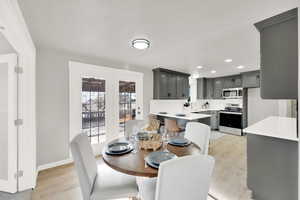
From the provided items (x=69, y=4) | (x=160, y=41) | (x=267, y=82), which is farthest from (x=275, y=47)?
(x=69, y=4)

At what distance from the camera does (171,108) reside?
16.1ft

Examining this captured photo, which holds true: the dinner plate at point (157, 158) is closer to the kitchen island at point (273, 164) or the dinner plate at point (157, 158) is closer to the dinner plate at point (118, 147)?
the dinner plate at point (118, 147)

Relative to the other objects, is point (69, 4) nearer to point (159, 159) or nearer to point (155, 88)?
point (159, 159)

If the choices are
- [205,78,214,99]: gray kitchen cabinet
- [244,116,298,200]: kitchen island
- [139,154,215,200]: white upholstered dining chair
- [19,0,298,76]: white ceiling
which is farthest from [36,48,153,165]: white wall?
[205,78,214,99]: gray kitchen cabinet

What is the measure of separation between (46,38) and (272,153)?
3.45m

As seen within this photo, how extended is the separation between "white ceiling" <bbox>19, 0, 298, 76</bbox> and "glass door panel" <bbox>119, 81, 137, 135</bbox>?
114 centimetres

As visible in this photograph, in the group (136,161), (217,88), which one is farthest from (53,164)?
(217,88)

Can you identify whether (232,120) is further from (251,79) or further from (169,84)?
(169,84)

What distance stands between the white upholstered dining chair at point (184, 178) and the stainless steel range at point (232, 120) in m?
4.60

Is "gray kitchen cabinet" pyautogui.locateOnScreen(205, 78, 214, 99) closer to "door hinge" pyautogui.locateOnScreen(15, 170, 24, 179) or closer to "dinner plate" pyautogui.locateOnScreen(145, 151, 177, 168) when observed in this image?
"dinner plate" pyautogui.locateOnScreen(145, 151, 177, 168)

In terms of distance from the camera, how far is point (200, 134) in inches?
→ 73.8

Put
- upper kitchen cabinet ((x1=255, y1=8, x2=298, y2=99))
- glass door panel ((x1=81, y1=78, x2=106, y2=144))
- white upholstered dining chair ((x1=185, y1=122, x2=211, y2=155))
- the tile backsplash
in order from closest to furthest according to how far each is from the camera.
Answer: upper kitchen cabinet ((x1=255, y1=8, x2=298, y2=99)), white upholstered dining chair ((x1=185, y1=122, x2=211, y2=155)), glass door panel ((x1=81, y1=78, x2=106, y2=144)), the tile backsplash

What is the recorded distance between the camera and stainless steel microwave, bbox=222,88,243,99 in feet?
16.3

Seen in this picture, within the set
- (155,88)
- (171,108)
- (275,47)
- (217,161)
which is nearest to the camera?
(275,47)
